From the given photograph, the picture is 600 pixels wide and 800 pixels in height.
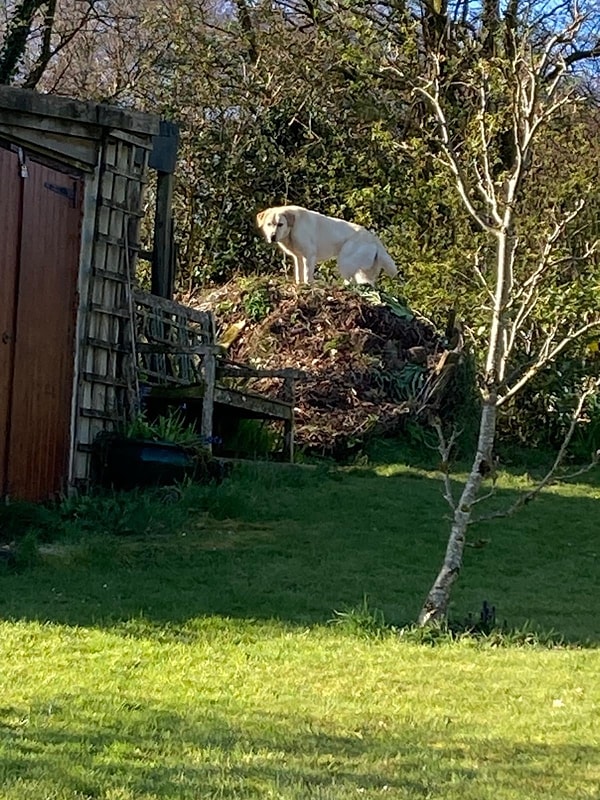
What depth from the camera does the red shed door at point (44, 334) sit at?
8.50 m

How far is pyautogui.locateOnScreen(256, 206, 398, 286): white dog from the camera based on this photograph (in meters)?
13.9

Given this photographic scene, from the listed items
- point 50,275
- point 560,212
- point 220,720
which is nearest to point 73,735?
point 220,720

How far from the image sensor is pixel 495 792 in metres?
3.19

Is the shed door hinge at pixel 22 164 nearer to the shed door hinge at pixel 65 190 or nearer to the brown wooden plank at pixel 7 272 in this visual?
the brown wooden plank at pixel 7 272

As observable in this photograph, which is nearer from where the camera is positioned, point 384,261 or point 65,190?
point 65,190

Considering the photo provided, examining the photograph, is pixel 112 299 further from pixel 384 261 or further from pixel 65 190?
pixel 384 261

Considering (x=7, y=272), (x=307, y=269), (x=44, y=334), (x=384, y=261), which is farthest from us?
(x=384, y=261)

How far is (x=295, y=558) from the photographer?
288 inches

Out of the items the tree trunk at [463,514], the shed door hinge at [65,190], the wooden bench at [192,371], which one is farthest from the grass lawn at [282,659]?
the shed door hinge at [65,190]

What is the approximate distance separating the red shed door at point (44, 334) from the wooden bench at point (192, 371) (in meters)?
0.95

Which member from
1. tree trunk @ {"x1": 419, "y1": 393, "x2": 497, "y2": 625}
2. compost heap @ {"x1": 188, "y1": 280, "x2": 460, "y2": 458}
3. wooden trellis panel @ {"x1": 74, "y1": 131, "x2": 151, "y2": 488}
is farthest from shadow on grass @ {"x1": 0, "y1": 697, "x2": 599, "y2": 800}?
compost heap @ {"x1": 188, "y1": 280, "x2": 460, "y2": 458}

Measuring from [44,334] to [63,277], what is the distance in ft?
1.61

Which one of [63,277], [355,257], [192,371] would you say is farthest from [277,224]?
[63,277]

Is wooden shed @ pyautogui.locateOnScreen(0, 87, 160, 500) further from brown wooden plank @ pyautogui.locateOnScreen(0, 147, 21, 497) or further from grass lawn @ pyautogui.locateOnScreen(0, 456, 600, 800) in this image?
grass lawn @ pyautogui.locateOnScreen(0, 456, 600, 800)
